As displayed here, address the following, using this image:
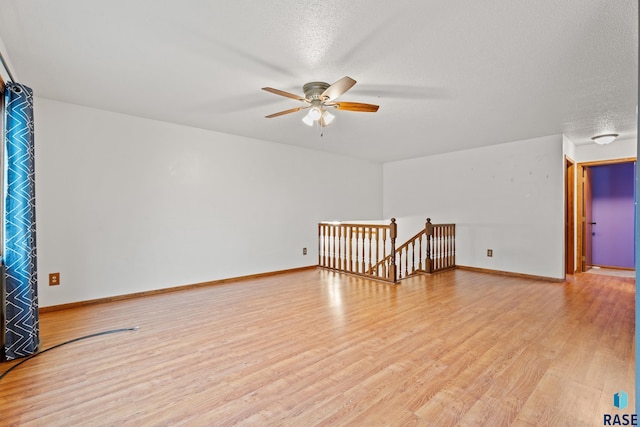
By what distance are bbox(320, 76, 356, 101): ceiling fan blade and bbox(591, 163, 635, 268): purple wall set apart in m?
6.10

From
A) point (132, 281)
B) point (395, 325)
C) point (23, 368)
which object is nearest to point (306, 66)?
point (395, 325)

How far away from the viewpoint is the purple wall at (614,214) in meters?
5.51

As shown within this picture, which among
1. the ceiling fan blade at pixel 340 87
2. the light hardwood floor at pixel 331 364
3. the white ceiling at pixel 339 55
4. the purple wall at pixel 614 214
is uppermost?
the white ceiling at pixel 339 55

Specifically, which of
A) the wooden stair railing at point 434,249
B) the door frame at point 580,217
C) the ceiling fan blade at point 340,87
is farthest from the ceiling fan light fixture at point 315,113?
the door frame at point 580,217

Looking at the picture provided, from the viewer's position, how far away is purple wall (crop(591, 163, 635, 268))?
5.51 metres

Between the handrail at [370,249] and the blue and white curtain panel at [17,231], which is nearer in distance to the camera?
the blue and white curtain panel at [17,231]

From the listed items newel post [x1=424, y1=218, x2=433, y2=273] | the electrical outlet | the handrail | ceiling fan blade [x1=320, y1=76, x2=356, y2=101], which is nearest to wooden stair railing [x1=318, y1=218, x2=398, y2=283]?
the handrail

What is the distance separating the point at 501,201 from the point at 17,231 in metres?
6.20

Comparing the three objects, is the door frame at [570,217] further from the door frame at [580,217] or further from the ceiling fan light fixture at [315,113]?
the ceiling fan light fixture at [315,113]

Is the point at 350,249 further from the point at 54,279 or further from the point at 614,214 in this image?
the point at 614,214

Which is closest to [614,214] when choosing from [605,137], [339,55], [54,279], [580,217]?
[580,217]

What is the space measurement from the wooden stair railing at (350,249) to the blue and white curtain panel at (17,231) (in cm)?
393

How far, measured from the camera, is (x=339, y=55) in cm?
232

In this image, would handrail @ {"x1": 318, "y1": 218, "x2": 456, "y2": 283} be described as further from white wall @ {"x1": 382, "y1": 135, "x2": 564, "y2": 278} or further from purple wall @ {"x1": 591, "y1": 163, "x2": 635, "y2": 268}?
purple wall @ {"x1": 591, "y1": 163, "x2": 635, "y2": 268}
